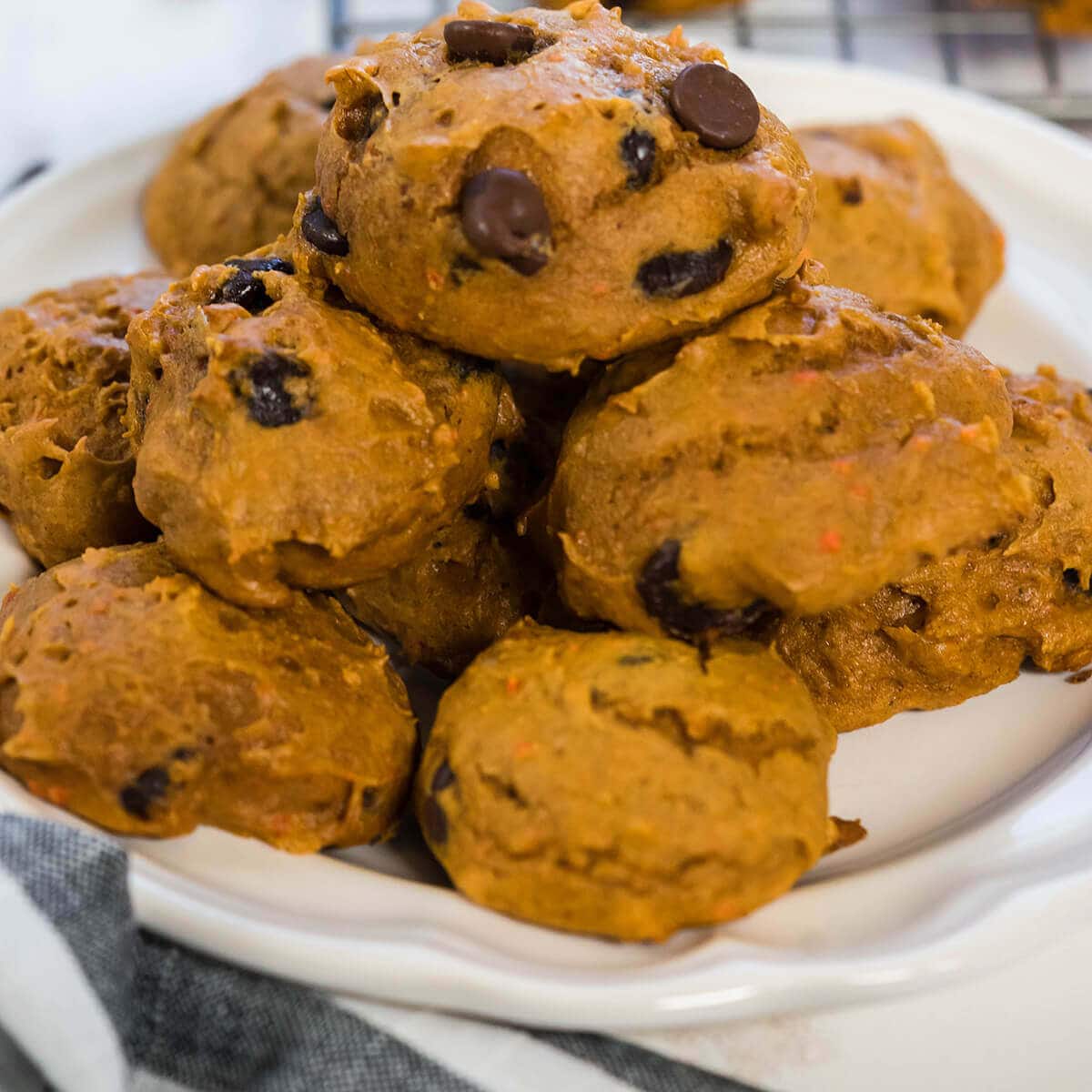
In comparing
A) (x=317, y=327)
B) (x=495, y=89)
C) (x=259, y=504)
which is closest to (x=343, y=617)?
(x=259, y=504)

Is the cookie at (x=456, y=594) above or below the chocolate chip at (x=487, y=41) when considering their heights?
below

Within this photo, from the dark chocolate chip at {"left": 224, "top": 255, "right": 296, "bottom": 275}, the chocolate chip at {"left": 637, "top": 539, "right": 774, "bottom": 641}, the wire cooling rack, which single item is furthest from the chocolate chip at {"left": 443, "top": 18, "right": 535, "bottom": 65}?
the wire cooling rack

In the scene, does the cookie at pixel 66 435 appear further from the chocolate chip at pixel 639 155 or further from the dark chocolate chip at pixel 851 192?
the dark chocolate chip at pixel 851 192

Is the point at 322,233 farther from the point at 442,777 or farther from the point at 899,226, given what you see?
the point at 899,226

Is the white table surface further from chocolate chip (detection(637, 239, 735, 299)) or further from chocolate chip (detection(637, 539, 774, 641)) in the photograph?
chocolate chip (detection(637, 239, 735, 299))

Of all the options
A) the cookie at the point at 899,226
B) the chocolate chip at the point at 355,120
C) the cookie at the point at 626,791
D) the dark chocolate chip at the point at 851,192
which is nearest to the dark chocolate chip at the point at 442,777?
the cookie at the point at 626,791

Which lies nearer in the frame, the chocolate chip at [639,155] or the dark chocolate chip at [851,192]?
the chocolate chip at [639,155]

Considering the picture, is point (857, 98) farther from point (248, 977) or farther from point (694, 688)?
point (248, 977)
